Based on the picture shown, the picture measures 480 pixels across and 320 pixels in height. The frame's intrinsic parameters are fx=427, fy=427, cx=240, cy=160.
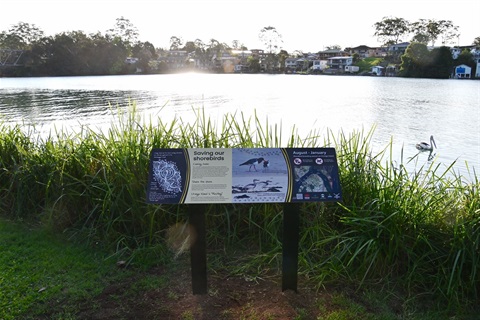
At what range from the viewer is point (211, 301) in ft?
8.46

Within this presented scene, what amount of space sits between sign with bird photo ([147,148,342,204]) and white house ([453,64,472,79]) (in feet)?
222

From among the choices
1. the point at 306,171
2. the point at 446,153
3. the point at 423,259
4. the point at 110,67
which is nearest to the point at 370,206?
the point at 423,259

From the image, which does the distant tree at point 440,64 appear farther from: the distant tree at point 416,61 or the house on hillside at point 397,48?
the house on hillside at point 397,48

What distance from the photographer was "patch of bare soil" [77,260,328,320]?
2441 mm

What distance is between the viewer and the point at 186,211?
335 cm

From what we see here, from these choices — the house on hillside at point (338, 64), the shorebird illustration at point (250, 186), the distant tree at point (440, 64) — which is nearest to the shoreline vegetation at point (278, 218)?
the shorebird illustration at point (250, 186)

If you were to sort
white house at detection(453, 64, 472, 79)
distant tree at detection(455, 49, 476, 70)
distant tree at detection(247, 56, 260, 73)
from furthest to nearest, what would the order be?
distant tree at detection(247, 56, 260, 73), distant tree at detection(455, 49, 476, 70), white house at detection(453, 64, 472, 79)

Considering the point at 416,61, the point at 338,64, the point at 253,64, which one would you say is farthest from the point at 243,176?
the point at 253,64

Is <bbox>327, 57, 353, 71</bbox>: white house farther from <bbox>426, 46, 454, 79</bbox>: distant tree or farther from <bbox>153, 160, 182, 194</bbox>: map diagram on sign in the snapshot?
<bbox>153, 160, 182, 194</bbox>: map diagram on sign

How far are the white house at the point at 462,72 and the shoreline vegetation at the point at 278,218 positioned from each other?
66094 mm

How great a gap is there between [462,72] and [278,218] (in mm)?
67549

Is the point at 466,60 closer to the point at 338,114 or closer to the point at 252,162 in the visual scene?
the point at 338,114

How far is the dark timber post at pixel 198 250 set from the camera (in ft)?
8.19

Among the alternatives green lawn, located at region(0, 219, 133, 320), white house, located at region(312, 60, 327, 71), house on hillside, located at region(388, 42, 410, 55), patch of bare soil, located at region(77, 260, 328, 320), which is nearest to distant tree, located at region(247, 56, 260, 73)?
white house, located at region(312, 60, 327, 71)
